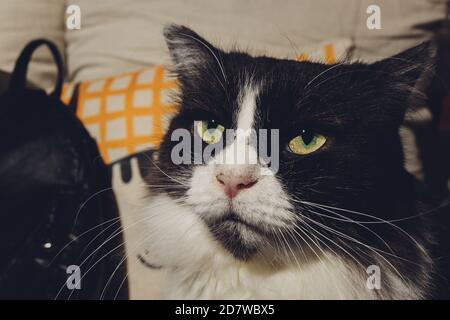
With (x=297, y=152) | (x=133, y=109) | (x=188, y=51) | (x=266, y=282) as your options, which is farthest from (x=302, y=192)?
(x=133, y=109)

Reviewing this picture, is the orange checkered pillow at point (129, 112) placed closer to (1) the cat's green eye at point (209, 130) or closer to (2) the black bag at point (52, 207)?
(2) the black bag at point (52, 207)

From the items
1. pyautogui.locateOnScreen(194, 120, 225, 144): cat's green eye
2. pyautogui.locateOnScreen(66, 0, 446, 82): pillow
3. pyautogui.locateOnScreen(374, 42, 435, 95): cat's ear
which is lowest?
pyautogui.locateOnScreen(194, 120, 225, 144): cat's green eye

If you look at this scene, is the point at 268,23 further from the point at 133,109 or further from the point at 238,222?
the point at 238,222

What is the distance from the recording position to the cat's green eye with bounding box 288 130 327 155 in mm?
674

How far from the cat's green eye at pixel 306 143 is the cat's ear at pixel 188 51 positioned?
20 cm

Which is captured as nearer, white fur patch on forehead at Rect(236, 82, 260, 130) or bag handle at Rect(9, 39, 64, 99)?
white fur patch on forehead at Rect(236, 82, 260, 130)

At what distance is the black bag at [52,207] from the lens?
0.87m

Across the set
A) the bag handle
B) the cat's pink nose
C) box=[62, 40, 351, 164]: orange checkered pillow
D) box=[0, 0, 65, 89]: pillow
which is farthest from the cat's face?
box=[0, 0, 65, 89]: pillow

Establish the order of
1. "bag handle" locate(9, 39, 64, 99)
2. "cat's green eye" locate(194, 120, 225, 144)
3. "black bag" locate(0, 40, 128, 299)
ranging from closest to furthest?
"cat's green eye" locate(194, 120, 225, 144), "black bag" locate(0, 40, 128, 299), "bag handle" locate(9, 39, 64, 99)

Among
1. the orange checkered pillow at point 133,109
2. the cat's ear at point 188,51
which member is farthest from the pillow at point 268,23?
the cat's ear at point 188,51

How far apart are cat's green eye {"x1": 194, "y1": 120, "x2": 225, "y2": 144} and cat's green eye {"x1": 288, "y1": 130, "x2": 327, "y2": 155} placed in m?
0.11

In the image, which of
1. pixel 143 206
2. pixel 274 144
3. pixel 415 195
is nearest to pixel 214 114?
pixel 274 144

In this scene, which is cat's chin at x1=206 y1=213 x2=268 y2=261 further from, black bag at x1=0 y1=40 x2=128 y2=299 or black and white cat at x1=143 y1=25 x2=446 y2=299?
black bag at x1=0 y1=40 x2=128 y2=299

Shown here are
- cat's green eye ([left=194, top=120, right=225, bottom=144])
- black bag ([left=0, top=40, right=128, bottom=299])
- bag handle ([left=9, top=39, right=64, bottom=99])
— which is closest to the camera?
cat's green eye ([left=194, top=120, right=225, bottom=144])
